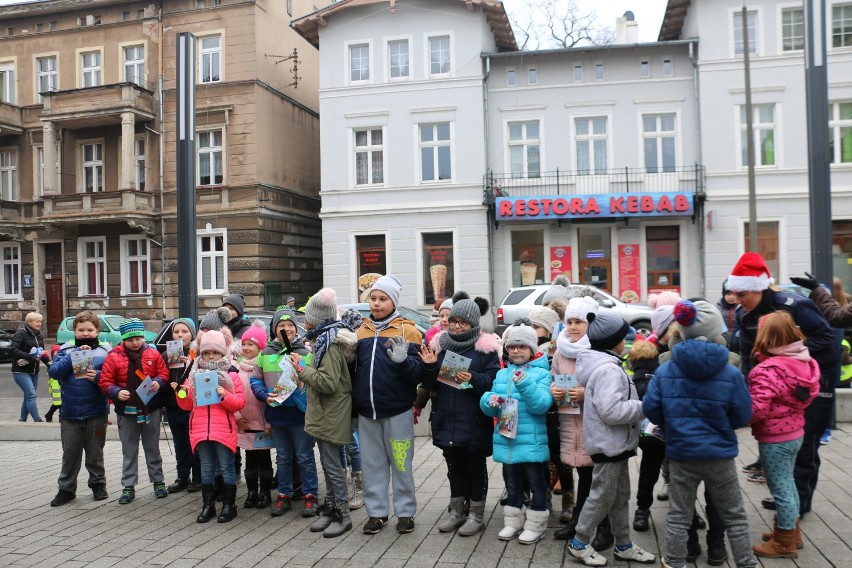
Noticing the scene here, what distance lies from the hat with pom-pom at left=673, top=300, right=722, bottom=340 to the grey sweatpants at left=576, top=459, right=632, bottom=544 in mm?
1052

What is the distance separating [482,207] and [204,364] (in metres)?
18.2

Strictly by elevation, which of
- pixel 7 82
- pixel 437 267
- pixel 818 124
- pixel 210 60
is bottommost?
pixel 437 267

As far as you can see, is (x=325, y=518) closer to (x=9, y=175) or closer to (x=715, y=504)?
(x=715, y=504)

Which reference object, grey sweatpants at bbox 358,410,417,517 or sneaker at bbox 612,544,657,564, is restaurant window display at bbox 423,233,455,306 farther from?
sneaker at bbox 612,544,657,564

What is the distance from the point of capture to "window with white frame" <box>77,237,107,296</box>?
91.5ft

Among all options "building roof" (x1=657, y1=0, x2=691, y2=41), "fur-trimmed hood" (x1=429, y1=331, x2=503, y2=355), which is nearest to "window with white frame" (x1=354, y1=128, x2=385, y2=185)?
"building roof" (x1=657, y1=0, x2=691, y2=41)

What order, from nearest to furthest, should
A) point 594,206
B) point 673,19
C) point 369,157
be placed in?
1. point 594,206
2. point 369,157
3. point 673,19

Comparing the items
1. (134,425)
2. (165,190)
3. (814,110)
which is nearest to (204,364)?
(134,425)

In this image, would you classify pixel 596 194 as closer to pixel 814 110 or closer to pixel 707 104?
pixel 707 104

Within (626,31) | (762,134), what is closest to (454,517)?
(762,134)

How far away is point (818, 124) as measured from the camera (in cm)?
919

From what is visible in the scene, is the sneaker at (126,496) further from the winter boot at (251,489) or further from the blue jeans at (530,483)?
the blue jeans at (530,483)

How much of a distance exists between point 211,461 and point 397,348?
2060 mm

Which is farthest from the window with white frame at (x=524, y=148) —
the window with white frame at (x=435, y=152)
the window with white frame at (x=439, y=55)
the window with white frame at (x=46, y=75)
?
the window with white frame at (x=46, y=75)
